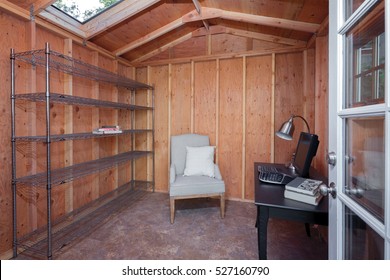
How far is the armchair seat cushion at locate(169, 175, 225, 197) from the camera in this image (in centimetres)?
226

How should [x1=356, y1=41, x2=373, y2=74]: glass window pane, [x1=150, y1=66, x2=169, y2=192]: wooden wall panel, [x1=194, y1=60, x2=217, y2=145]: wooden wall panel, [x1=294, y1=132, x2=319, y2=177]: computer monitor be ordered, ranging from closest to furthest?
[x1=356, y1=41, x2=373, y2=74]: glass window pane, [x1=294, y1=132, x2=319, y2=177]: computer monitor, [x1=194, y1=60, x2=217, y2=145]: wooden wall panel, [x1=150, y1=66, x2=169, y2=192]: wooden wall panel

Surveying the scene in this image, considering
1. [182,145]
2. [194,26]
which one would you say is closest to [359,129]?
[182,145]

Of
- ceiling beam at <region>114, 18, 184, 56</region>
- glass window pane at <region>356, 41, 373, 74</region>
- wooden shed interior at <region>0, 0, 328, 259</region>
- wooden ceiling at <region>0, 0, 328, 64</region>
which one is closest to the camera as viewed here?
glass window pane at <region>356, 41, 373, 74</region>

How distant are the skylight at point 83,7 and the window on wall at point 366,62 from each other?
2.27 meters

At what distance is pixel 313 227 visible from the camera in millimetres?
2156

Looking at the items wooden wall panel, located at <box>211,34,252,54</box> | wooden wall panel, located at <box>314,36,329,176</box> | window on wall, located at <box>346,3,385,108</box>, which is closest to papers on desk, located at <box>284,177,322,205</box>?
window on wall, located at <box>346,3,385,108</box>

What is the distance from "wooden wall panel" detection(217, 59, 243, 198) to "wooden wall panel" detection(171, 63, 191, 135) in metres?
0.50

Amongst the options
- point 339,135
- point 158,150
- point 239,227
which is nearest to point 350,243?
point 339,135

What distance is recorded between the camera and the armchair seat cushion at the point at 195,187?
226cm

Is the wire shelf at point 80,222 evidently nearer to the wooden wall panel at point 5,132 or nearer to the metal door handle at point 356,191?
the wooden wall panel at point 5,132

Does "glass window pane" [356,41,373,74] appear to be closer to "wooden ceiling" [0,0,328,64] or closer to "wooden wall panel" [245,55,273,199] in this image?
"wooden ceiling" [0,0,328,64]

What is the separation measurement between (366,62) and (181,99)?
8.40 feet

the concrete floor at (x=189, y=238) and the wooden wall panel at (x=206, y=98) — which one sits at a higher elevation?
the wooden wall panel at (x=206, y=98)

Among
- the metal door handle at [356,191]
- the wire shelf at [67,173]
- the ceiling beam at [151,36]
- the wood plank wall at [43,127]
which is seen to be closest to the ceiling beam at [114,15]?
the wood plank wall at [43,127]
